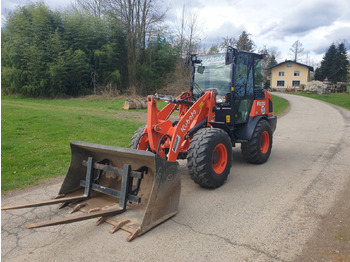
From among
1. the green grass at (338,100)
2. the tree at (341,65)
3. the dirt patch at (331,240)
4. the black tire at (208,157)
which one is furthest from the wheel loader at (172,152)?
the tree at (341,65)

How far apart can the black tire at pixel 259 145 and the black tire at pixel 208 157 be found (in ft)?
3.89

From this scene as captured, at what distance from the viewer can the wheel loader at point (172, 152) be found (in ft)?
11.2

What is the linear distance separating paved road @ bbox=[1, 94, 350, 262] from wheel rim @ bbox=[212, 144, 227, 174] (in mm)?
338

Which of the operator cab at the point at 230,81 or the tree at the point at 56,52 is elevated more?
the tree at the point at 56,52

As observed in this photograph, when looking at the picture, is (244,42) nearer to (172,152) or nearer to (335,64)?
(172,152)

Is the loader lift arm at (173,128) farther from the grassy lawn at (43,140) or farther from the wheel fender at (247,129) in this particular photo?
the grassy lawn at (43,140)

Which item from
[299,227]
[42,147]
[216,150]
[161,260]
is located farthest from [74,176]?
[42,147]

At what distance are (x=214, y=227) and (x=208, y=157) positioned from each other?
1164 millimetres

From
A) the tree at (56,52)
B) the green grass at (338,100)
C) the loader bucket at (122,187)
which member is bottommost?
the loader bucket at (122,187)

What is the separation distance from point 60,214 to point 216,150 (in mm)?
2589

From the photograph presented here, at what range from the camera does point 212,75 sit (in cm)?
576

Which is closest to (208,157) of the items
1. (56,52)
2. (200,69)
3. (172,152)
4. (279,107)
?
(172,152)

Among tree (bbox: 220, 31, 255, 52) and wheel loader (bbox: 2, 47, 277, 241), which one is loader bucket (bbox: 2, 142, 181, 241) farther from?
tree (bbox: 220, 31, 255, 52)

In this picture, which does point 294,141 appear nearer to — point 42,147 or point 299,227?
point 299,227
